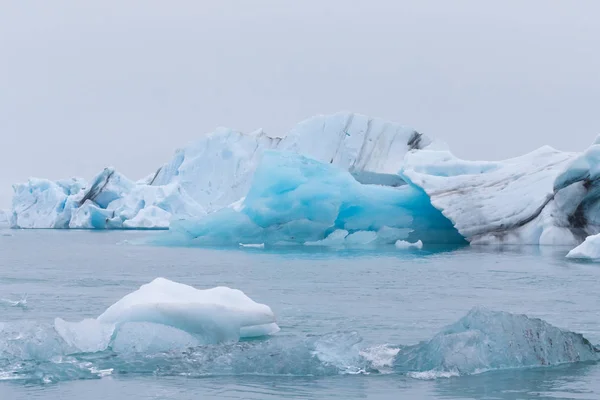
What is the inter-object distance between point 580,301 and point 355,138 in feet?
61.6

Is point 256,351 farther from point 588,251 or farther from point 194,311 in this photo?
point 588,251

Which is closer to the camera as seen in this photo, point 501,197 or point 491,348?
point 491,348

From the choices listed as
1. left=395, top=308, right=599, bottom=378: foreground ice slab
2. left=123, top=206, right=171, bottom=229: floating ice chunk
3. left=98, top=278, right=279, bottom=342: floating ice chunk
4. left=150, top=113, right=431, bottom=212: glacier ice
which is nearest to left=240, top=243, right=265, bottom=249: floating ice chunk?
left=150, top=113, right=431, bottom=212: glacier ice

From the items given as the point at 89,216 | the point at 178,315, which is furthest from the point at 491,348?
the point at 89,216

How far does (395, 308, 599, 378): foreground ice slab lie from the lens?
205 inches

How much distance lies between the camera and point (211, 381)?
486 cm

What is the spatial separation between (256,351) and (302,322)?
184 centimetres

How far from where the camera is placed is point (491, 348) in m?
5.34

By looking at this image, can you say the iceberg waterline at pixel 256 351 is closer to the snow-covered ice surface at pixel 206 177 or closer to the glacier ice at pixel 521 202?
the glacier ice at pixel 521 202

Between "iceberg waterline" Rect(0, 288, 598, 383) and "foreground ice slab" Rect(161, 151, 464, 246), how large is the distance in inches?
505

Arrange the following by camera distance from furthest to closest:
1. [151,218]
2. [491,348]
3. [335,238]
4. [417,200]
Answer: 1. [151,218]
2. [335,238]
3. [417,200]
4. [491,348]

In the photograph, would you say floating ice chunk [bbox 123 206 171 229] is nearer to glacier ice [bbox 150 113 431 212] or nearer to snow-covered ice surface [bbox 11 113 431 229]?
snow-covered ice surface [bbox 11 113 431 229]

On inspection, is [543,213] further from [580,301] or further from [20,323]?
[20,323]

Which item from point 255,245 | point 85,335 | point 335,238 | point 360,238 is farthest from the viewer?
point 360,238
